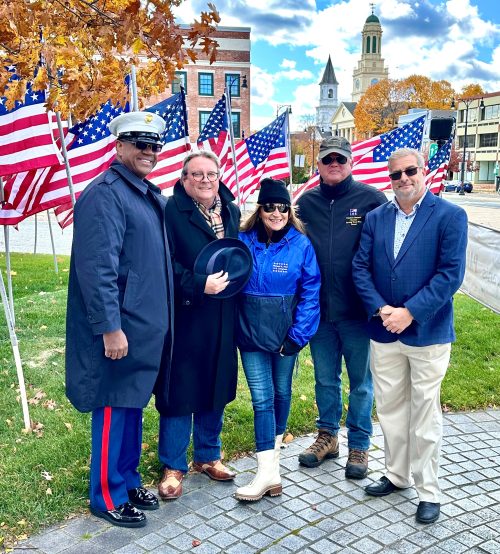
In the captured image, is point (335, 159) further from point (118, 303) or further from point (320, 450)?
point (320, 450)

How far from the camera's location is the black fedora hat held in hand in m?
4.01

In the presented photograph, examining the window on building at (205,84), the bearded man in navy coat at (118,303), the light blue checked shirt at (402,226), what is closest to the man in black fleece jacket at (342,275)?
the light blue checked shirt at (402,226)

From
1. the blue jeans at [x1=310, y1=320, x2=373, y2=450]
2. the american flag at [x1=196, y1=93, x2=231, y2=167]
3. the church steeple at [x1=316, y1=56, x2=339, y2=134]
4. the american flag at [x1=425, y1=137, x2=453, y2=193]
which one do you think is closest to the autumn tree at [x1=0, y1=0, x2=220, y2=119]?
the blue jeans at [x1=310, y1=320, x2=373, y2=450]

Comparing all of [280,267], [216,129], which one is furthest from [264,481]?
[216,129]

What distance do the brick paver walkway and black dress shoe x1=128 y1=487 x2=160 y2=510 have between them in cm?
5

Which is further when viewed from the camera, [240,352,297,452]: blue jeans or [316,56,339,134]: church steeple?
[316,56,339,134]: church steeple

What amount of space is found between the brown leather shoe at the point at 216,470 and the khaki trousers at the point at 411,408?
1.11 m

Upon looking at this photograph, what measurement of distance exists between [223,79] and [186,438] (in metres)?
49.9

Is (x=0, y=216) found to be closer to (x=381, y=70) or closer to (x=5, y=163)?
(x=5, y=163)

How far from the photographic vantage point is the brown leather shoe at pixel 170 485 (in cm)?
420

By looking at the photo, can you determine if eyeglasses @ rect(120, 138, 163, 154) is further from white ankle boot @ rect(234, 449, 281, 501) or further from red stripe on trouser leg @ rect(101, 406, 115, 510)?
white ankle boot @ rect(234, 449, 281, 501)

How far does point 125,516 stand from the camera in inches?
153

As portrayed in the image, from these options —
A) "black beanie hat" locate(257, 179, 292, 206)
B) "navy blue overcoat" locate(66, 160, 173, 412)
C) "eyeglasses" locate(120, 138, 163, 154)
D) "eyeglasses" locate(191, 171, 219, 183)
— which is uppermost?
"eyeglasses" locate(120, 138, 163, 154)

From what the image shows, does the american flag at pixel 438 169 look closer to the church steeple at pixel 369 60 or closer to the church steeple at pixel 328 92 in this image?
the church steeple at pixel 369 60
